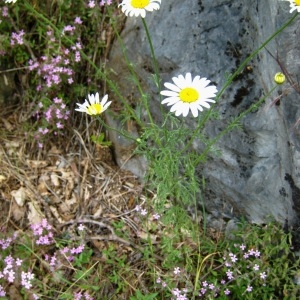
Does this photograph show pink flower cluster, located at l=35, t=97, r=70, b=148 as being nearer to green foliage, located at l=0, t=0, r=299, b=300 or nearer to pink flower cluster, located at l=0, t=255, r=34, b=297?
green foliage, located at l=0, t=0, r=299, b=300

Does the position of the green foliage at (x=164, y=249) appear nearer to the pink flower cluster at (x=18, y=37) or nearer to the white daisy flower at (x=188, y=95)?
the pink flower cluster at (x=18, y=37)

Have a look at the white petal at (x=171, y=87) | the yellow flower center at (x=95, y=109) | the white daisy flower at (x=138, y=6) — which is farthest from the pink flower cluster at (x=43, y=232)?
the white daisy flower at (x=138, y=6)

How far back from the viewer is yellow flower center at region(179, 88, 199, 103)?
1866mm

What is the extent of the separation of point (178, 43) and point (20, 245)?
1.51m

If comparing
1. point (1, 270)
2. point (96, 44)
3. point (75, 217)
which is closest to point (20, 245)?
point (1, 270)

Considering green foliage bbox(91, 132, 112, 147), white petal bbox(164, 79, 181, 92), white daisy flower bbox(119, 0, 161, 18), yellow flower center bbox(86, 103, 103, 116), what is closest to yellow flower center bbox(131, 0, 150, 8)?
white daisy flower bbox(119, 0, 161, 18)

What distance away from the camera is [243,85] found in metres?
2.45

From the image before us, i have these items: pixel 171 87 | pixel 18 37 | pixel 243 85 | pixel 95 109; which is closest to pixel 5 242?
pixel 95 109

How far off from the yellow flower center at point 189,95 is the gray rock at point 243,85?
472 mm

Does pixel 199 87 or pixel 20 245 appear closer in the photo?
pixel 199 87

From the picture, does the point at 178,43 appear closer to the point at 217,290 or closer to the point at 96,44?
the point at 96,44

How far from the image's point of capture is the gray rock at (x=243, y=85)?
93.3 inches

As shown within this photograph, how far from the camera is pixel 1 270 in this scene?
8.97 feet

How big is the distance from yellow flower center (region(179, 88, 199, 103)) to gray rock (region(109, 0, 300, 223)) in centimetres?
47
